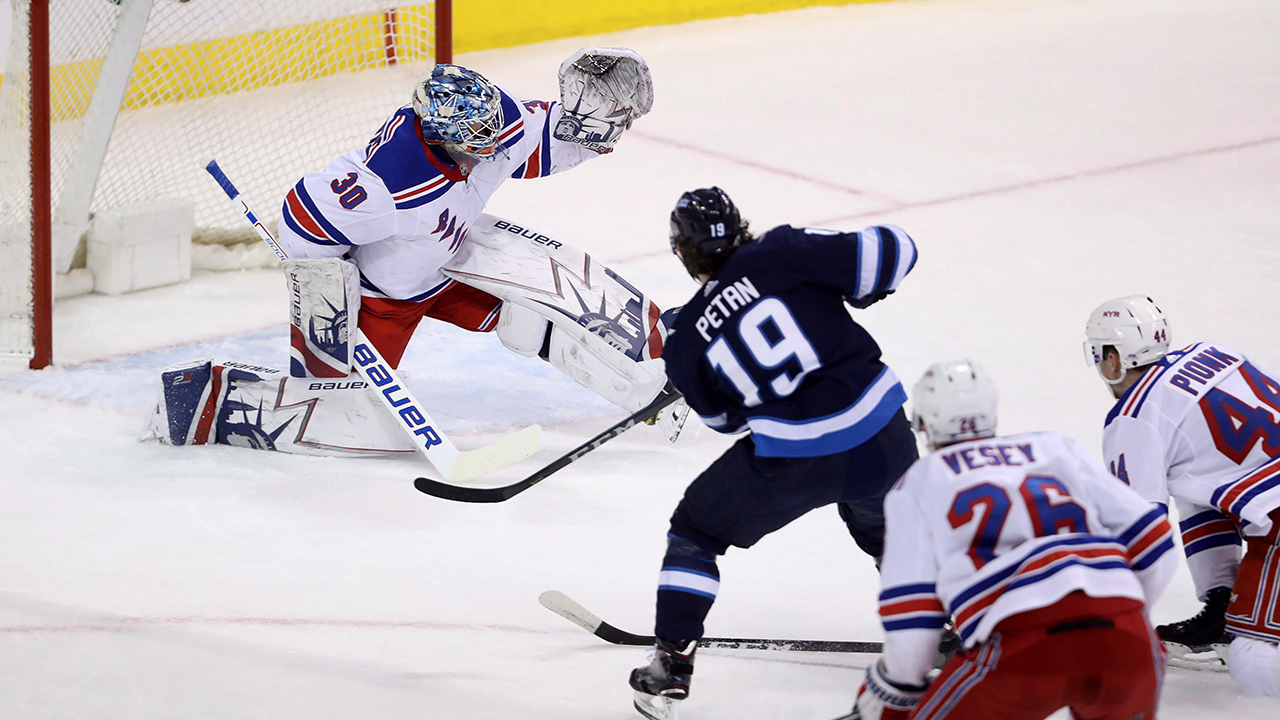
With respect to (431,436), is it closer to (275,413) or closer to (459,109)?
(275,413)

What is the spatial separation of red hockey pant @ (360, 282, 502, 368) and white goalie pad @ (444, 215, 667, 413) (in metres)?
0.07

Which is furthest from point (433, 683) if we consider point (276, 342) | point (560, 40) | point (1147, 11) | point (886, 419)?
point (1147, 11)

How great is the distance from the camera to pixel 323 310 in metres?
3.56

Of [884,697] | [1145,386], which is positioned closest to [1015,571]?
[884,697]

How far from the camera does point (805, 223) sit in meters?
5.64

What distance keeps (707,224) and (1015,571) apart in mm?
831

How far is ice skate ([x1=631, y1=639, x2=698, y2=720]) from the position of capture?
2465 millimetres

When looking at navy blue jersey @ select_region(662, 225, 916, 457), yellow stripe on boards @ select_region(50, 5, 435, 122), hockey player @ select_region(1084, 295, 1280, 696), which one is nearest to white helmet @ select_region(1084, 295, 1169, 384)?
hockey player @ select_region(1084, 295, 1280, 696)

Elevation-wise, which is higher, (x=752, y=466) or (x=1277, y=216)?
(x=752, y=466)

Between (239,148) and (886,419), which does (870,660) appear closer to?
(886,419)

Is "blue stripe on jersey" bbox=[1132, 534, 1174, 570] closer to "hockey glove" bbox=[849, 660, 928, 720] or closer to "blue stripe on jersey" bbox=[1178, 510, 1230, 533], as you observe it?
"hockey glove" bbox=[849, 660, 928, 720]

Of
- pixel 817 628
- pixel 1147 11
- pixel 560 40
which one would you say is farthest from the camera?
pixel 1147 11

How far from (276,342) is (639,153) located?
2.41m

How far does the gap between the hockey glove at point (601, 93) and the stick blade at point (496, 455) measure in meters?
0.72
